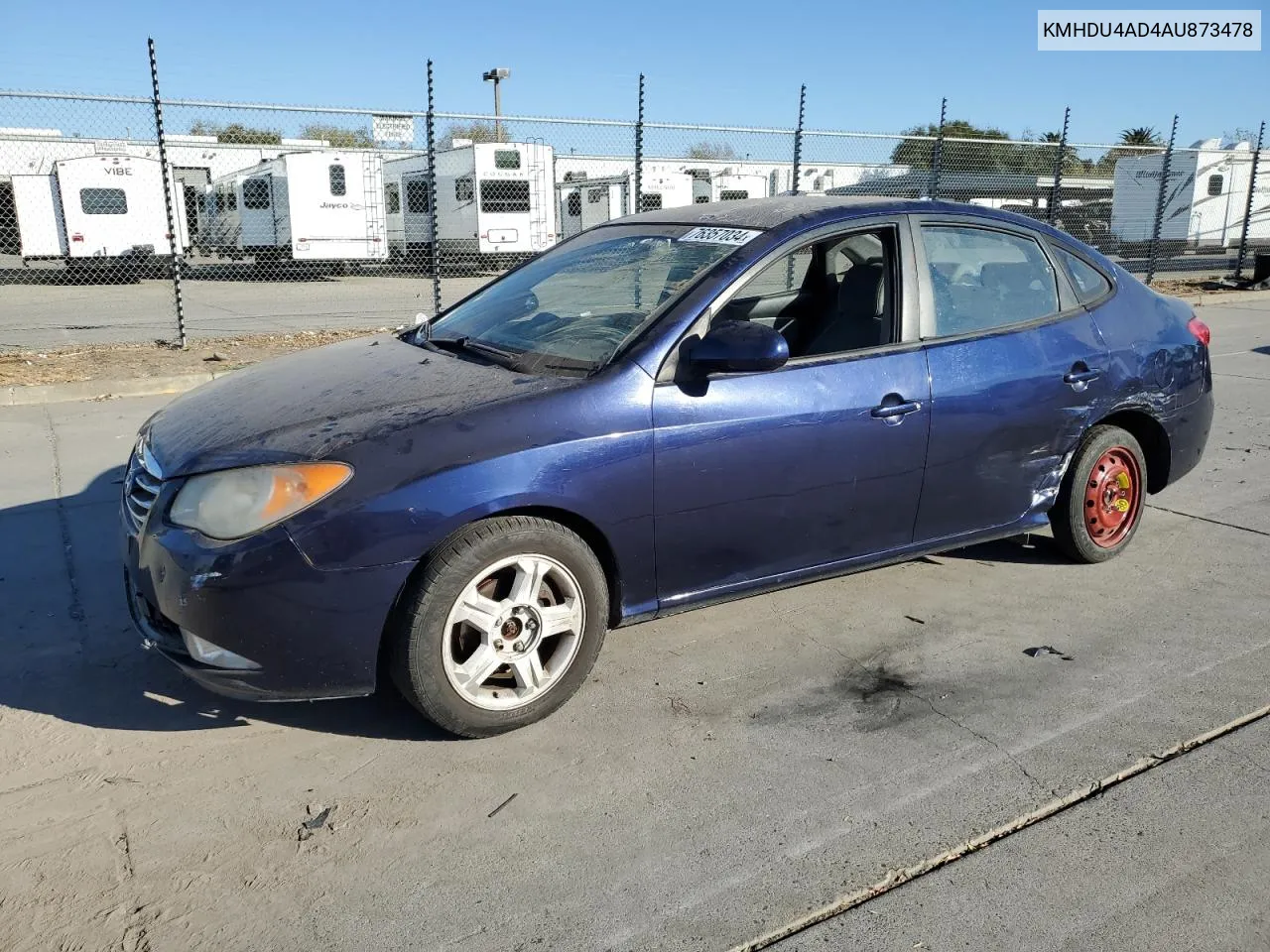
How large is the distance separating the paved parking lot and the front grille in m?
0.65

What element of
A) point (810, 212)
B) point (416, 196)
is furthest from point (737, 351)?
point (416, 196)

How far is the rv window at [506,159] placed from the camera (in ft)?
78.8

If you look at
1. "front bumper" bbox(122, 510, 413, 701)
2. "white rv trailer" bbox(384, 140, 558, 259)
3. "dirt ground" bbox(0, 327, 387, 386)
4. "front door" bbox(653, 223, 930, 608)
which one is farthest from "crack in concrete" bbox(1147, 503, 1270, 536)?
"white rv trailer" bbox(384, 140, 558, 259)

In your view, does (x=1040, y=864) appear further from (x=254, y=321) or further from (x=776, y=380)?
(x=254, y=321)

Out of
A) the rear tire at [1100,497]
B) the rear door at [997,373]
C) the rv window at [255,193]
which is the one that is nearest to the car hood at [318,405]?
the rear door at [997,373]

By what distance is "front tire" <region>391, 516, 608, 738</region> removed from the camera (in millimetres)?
2996

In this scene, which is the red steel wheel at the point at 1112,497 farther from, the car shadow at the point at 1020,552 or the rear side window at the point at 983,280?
the rear side window at the point at 983,280

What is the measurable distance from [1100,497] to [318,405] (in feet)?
11.1

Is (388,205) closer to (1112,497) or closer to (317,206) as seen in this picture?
(317,206)

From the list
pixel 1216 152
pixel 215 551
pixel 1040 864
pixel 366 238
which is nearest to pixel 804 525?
pixel 1040 864

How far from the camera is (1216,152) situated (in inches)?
990

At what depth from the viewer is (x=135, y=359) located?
9.84 meters

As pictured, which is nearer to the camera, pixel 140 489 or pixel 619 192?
pixel 140 489

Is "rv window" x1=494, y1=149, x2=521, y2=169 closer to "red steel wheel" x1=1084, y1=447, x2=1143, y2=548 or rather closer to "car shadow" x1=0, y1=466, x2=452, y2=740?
"car shadow" x1=0, y1=466, x2=452, y2=740
